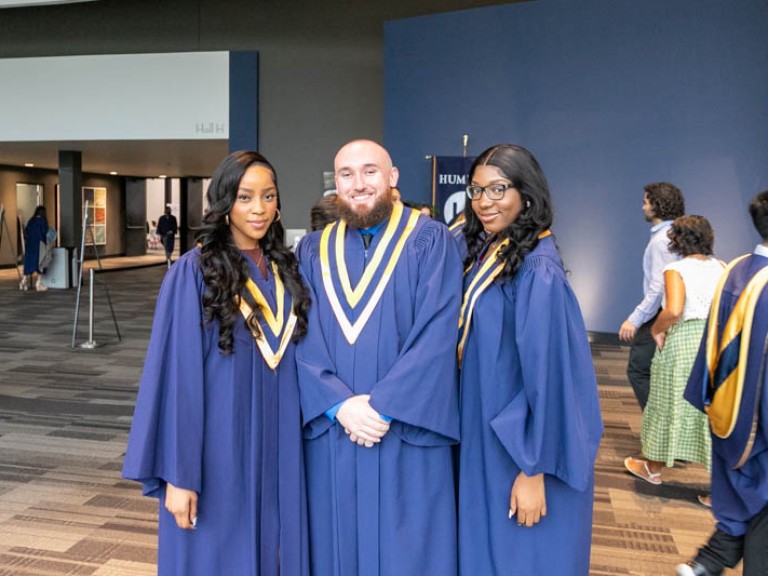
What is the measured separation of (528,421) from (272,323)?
2.55 feet

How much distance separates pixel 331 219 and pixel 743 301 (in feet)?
8.01

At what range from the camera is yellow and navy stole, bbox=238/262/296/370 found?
2.08m

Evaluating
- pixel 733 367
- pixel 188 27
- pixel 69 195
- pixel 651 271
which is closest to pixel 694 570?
pixel 733 367

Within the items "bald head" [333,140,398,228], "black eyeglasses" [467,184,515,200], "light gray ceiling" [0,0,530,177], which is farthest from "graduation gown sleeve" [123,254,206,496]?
"light gray ceiling" [0,0,530,177]

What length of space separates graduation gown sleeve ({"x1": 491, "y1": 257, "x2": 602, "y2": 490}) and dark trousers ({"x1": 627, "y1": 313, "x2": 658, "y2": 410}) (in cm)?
240

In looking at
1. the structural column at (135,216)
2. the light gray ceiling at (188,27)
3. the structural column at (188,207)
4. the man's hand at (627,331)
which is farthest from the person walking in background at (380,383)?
the structural column at (135,216)

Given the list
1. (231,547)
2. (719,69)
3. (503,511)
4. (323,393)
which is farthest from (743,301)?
(719,69)

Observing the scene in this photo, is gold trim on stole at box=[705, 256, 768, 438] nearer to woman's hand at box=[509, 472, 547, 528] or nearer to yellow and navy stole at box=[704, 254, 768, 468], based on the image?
yellow and navy stole at box=[704, 254, 768, 468]

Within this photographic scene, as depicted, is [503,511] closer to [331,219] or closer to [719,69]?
[331,219]

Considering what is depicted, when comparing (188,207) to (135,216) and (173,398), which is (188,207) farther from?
(173,398)

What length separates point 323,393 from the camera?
204 cm

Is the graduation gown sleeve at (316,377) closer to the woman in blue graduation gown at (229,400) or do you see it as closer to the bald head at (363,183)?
the woman in blue graduation gown at (229,400)

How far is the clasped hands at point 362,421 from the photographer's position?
200cm

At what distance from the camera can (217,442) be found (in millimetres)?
2061
